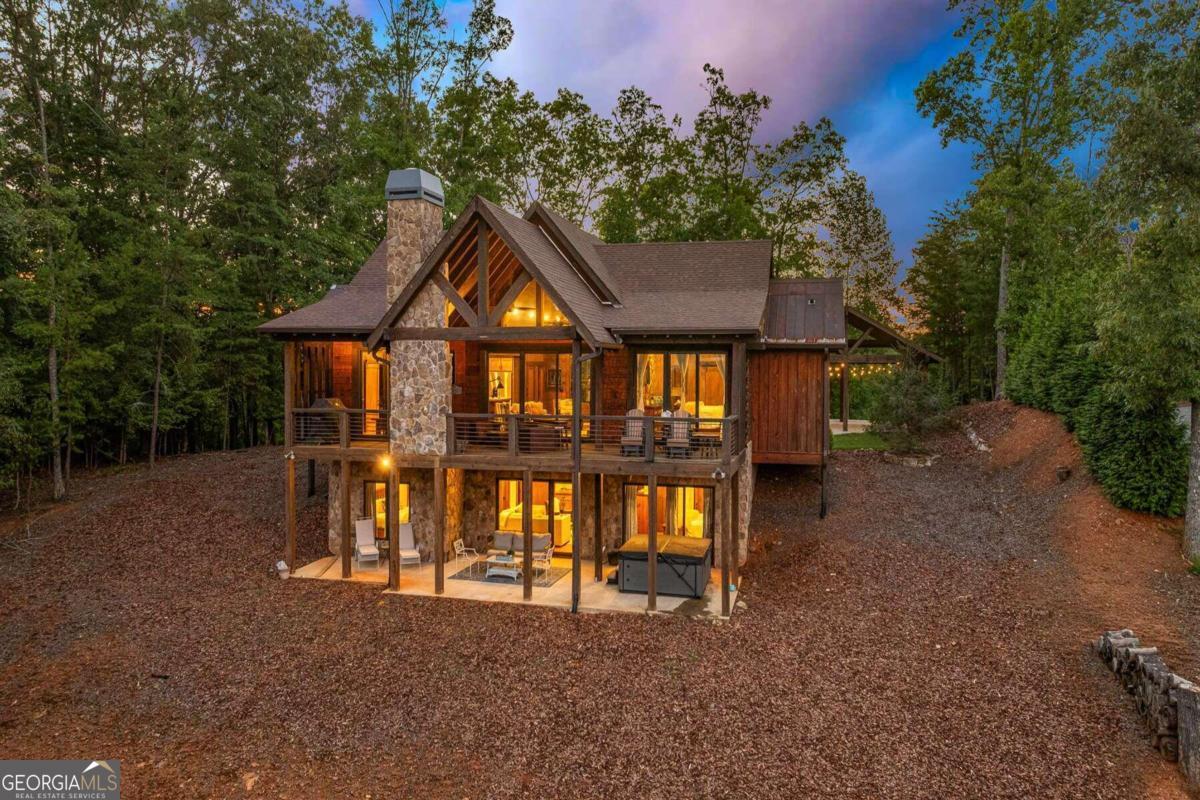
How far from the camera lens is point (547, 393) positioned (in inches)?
608

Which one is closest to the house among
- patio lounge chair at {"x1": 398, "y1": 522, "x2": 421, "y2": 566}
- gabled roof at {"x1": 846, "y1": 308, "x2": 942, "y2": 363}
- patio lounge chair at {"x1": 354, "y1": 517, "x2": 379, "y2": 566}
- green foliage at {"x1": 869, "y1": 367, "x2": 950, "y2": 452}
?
patio lounge chair at {"x1": 398, "y1": 522, "x2": 421, "y2": 566}

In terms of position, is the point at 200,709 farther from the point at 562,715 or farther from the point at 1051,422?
the point at 1051,422

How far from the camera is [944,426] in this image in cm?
2402

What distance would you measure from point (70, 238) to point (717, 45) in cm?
2678

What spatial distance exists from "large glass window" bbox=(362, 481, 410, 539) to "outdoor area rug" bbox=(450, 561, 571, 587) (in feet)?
7.24

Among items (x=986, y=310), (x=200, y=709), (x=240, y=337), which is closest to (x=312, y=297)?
(x=240, y=337)

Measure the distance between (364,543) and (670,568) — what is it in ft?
22.5

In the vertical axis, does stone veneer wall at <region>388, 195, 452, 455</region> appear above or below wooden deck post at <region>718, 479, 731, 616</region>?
above

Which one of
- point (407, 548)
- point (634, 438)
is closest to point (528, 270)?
point (634, 438)

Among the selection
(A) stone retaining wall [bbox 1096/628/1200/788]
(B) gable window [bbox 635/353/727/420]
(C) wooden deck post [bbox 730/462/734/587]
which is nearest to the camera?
(A) stone retaining wall [bbox 1096/628/1200/788]

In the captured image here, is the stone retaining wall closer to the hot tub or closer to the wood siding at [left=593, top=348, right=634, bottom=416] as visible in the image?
the hot tub

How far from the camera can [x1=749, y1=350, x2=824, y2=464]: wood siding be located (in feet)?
53.9

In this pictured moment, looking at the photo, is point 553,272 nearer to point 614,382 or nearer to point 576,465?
point 614,382

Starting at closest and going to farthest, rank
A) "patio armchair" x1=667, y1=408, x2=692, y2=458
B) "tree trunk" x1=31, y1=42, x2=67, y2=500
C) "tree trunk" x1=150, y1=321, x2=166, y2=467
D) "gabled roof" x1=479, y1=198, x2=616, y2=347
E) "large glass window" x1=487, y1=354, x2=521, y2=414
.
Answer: "gabled roof" x1=479, y1=198, x2=616, y2=347
"patio armchair" x1=667, y1=408, x2=692, y2=458
"large glass window" x1=487, y1=354, x2=521, y2=414
"tree trunk" x1=31, y1=42, x2=67, y2=500
"tree trunk" x1=150, y1=321, x2=166, y2=467
